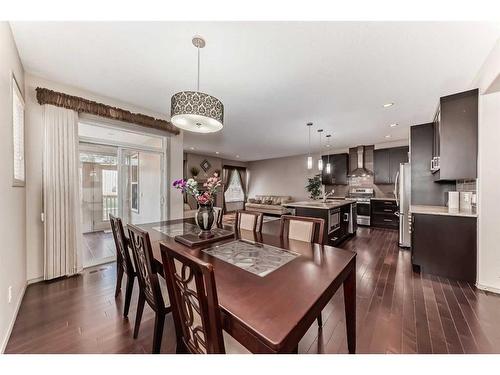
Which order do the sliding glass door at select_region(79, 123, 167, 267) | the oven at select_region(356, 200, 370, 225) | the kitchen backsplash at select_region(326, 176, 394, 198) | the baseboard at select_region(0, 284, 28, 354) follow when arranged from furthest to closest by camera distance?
the kitchen backsplash at select_region(326, 176, 394, 198) < the oven at select_region(356, 200, 370, 225) < the sliding glass door at select_region(79, 123, 167, 267) < the baseboard at select_region(0, 284, 28, 354)

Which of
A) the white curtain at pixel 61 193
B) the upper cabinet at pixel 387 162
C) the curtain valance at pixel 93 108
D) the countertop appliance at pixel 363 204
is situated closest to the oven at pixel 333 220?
the countertop appliance at pixel 363 204

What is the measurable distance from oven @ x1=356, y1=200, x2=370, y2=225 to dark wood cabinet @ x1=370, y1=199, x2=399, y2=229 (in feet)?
0.33

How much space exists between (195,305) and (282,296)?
408mm

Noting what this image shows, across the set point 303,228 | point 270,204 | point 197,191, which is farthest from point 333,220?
point 270,204

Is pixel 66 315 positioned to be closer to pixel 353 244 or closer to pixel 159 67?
pixel 159 67

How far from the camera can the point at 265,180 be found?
9.45 metres

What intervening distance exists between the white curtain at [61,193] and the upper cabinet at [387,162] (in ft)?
22.9

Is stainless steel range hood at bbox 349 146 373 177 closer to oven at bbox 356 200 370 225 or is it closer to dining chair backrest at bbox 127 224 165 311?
oven at bbox 356 200 370 225

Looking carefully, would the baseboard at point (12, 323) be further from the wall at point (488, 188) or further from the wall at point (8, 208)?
the wall at point (488, 188)

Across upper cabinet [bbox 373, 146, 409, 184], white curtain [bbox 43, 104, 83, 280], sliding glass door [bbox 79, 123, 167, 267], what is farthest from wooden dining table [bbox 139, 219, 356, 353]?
upper cabinet [bbox 373, 146, 409, 184]

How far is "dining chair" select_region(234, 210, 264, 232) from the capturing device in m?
2.32

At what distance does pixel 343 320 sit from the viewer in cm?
182

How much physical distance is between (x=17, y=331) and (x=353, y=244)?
16.0 feet

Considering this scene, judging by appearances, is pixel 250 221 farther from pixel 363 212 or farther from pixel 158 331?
pixel 363 212
